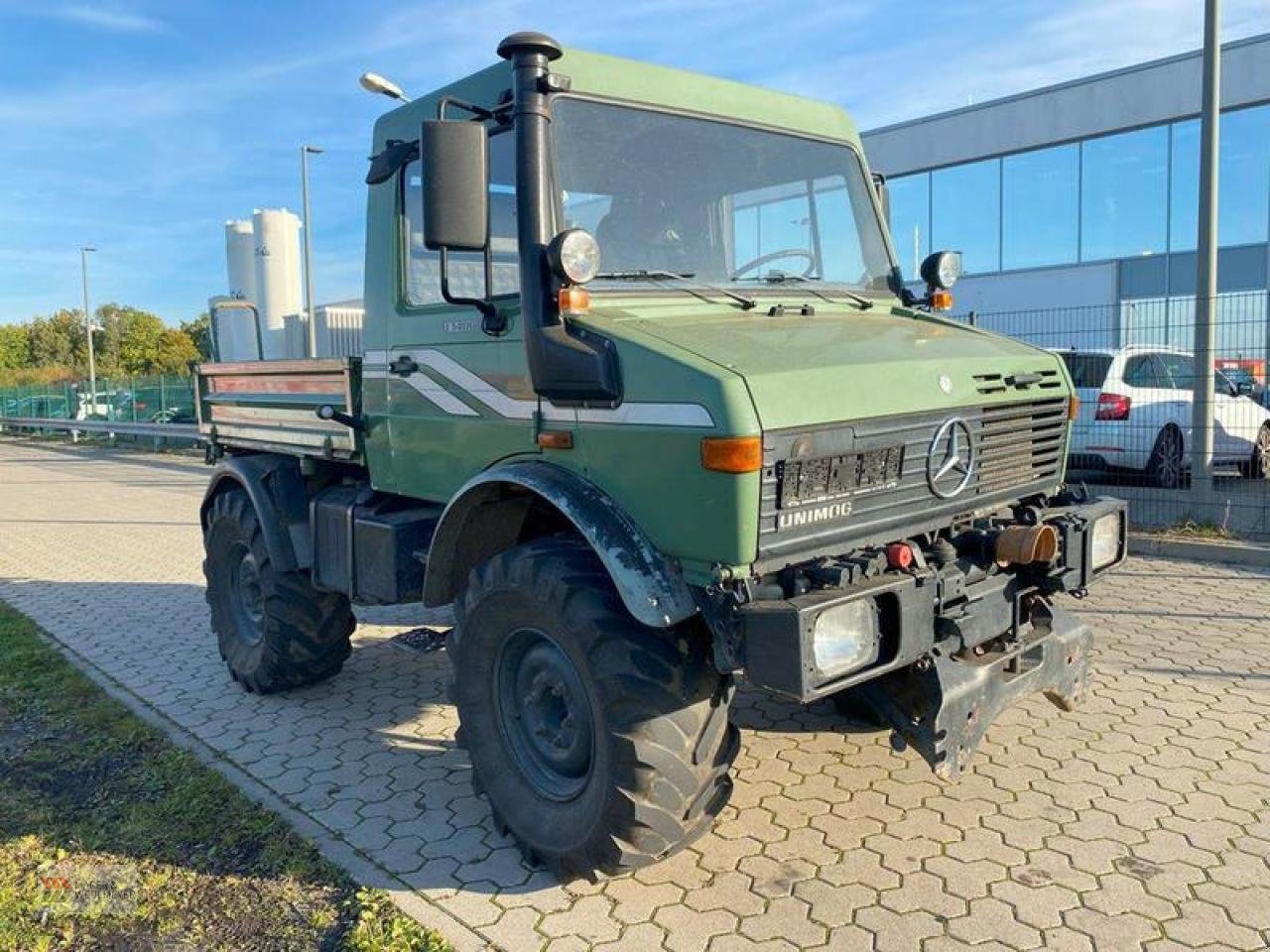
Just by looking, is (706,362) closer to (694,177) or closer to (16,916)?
(694,177)

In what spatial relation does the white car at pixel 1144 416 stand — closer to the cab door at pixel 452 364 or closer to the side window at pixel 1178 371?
the side window at pixel 1178 371

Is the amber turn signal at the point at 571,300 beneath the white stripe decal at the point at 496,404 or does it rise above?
above

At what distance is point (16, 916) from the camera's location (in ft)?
11.5

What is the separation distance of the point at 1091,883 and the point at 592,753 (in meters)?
1.72

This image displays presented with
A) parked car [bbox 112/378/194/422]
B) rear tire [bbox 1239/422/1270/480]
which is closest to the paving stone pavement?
rear tire [bbox 1239/422/1270/480]

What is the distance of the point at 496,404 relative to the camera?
3.88m

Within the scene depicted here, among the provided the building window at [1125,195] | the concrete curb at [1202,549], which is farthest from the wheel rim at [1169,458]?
the building window at [1125,195]

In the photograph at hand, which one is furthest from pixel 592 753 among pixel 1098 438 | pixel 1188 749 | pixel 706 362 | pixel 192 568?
pixel 1098 438

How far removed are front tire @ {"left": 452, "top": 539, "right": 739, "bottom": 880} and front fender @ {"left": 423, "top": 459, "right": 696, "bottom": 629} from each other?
0.59ft

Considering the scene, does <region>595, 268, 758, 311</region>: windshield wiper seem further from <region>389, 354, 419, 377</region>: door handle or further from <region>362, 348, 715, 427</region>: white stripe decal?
<region>389, 354, 419, 377</region>: door handle

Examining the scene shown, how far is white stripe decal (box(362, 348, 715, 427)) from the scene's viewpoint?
10.2 feet

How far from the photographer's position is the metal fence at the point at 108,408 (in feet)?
86.1

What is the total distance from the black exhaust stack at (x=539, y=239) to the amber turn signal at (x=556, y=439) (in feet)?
0.40

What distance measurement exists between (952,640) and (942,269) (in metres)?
2.20
